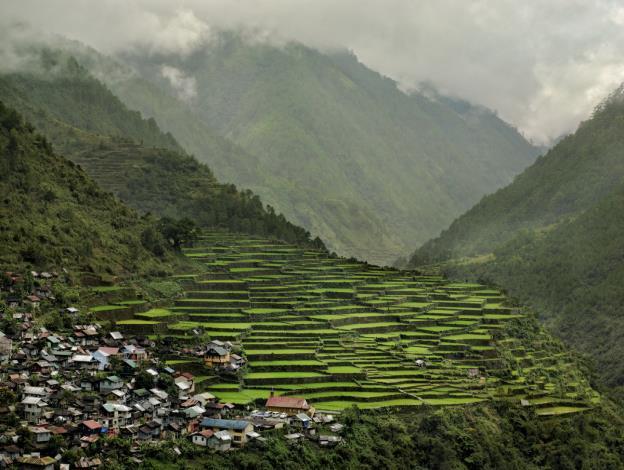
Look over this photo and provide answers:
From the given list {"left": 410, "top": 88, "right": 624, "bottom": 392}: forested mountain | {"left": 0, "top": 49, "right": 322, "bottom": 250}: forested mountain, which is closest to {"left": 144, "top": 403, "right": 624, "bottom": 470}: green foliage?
{"left": 410, "top": 88, "right": 624, "bottom": 392}: forested mountain

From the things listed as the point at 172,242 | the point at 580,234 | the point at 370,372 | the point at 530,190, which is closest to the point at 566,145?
the point at 530,190

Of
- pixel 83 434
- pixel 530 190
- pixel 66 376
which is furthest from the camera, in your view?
pixel 530 190

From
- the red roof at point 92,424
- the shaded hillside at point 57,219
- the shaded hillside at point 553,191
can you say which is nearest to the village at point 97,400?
the red roof at point 92,424

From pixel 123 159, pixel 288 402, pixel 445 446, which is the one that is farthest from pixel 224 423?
pixel 123 159

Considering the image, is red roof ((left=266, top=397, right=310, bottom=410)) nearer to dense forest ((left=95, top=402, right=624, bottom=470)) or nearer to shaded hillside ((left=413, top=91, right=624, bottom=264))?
dense forest ((left=95, top=402, right=624, bottom=470))

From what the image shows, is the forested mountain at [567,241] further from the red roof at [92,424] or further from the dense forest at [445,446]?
the red roof at [92,424]

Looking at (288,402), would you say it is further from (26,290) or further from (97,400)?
(26,290)

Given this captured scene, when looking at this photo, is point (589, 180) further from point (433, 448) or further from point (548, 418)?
point (433, 448)
